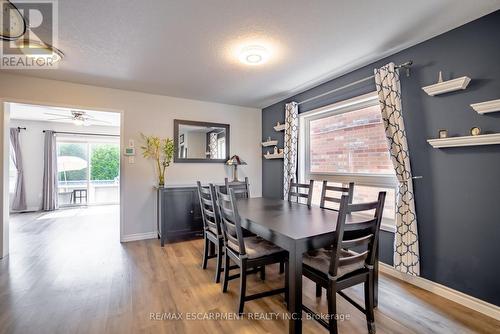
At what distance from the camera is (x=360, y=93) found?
2.75 meters

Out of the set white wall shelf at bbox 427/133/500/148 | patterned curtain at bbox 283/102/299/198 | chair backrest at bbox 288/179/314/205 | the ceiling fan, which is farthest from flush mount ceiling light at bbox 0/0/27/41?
white wall shelf at bbox 427/133/500/148

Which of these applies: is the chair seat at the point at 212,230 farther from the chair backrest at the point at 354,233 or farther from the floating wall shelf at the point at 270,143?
the floating wall shelf at the point at 270,143

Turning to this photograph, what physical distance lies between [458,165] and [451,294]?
3.69ft

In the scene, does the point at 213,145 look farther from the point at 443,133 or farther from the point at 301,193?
the point at 443,133

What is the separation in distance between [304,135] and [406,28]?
6.42ft

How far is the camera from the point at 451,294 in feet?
6.45

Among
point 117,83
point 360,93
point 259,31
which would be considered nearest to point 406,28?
point 360,93

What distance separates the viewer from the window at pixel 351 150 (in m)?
2.61

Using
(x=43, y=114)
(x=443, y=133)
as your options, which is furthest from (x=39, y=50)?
(x=443, y=133)

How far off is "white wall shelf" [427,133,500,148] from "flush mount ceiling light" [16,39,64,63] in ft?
12.2

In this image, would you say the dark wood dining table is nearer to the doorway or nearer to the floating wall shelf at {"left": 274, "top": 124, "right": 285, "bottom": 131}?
the floating wall shelf at {"left": 274, "top": 124, "right": 285, "bottom": 131}

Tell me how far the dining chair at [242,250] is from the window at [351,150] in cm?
144

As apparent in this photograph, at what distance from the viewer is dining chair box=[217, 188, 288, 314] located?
1.79 meters

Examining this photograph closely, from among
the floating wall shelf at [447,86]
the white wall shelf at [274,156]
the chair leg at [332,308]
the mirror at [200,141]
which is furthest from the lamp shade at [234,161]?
the chair leg at [332,308]
